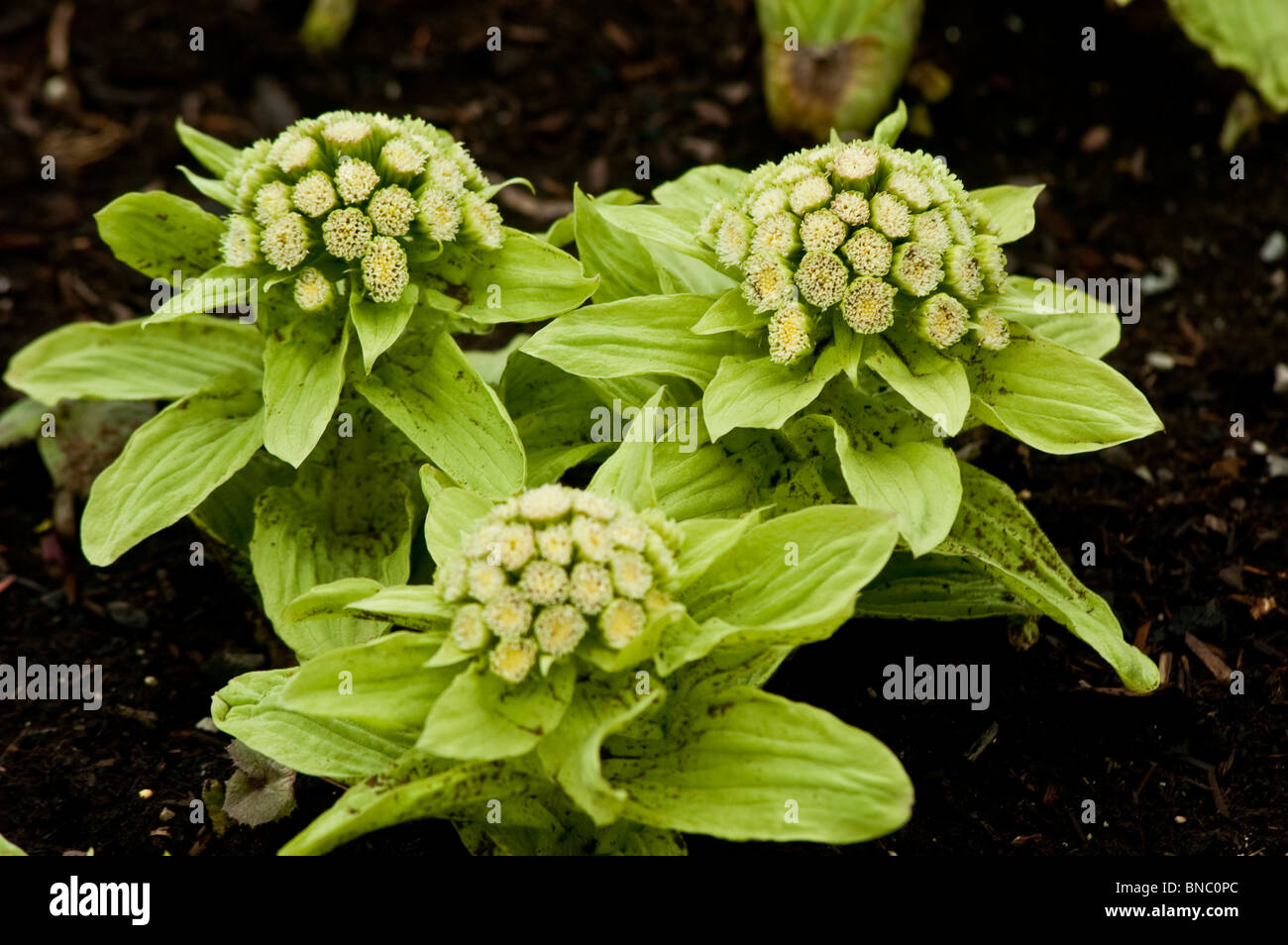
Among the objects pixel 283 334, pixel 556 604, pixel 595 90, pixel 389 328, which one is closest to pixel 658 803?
pixel 556 604

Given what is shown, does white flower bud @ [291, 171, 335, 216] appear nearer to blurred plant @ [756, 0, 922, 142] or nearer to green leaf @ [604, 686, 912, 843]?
green leaf @ [604, 686, 912, 843]

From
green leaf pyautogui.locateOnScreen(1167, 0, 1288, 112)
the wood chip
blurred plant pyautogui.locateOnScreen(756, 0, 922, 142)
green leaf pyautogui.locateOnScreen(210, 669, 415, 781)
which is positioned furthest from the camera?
blurred plant pyautogui.locateOnScreen(756, 0, 922, 142)

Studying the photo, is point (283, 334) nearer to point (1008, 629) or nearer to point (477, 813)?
point (477, 813)

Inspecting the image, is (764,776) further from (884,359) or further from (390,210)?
(390,210)

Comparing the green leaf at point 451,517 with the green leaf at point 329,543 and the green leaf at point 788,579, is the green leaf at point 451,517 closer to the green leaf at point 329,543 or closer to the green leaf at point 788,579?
the green leaf at point 788,579

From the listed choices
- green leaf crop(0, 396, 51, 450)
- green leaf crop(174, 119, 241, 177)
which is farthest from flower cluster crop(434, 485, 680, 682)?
green leaf crop(0, 396, 51, 450)

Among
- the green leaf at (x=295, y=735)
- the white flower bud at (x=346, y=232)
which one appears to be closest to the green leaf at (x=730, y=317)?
the white flower bud at (x=346, y=232)

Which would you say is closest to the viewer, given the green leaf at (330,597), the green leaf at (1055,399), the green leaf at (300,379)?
the green leaf at (330,597)

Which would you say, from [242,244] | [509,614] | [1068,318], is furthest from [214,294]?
[1068,318]
